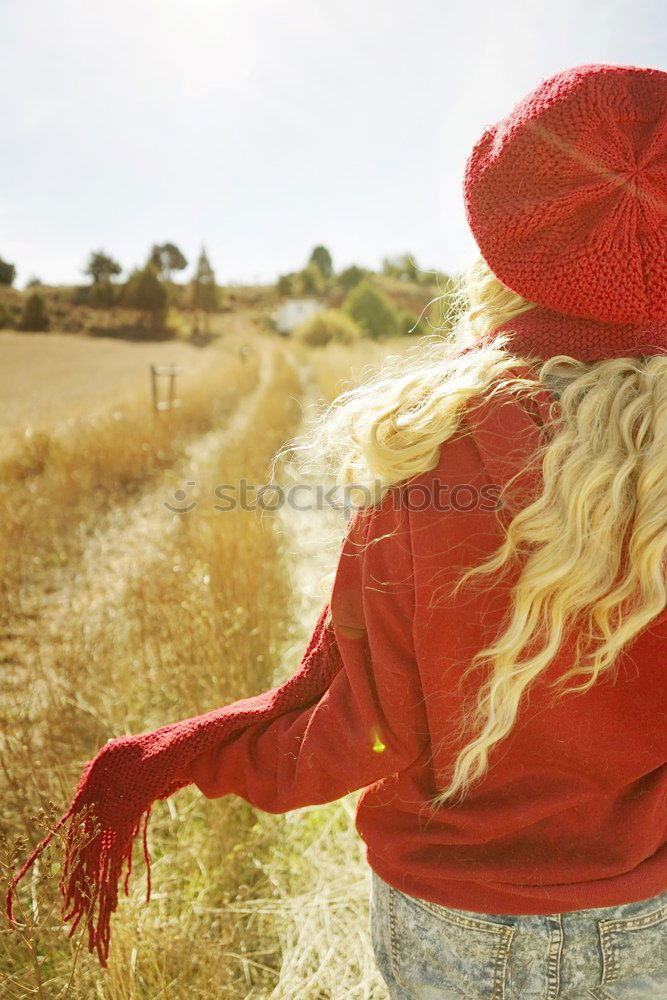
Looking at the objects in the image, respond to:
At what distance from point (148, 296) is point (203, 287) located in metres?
10.1

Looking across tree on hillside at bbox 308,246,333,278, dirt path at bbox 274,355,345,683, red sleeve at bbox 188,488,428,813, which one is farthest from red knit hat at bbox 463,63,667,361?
tree on hillside at bbox 308,246,333,278

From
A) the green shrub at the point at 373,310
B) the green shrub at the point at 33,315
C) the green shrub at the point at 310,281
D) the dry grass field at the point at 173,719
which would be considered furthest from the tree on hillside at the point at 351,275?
the dry grass field at the point at 173,719

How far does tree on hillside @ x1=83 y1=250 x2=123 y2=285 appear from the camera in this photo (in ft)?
137

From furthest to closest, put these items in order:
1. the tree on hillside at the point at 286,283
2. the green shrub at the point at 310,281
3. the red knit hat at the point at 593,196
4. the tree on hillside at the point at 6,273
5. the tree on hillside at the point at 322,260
→ the tree on hillside at the point at 286,283 < the tree on hillside at the point at 322,260 < the green shrub at the point at 310,281 < the tree on hillside at the point at 6,273 < the red knit hat at the point at 593,196

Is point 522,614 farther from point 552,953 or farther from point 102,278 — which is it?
point 102,278

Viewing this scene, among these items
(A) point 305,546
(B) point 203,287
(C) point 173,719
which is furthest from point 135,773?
(B) point 203,287

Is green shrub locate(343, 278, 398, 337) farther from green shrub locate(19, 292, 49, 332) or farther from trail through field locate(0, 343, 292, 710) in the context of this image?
trail through field locate(0, 343, 292, 710)

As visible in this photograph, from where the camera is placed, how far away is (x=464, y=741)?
82 centimetres

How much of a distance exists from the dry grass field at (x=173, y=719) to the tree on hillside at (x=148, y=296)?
127ft

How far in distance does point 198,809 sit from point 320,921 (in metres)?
0.53

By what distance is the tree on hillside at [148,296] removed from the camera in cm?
4047

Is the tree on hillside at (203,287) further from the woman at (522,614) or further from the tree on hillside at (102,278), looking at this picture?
the woman at (522,614)

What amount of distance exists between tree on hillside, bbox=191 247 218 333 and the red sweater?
162 ft

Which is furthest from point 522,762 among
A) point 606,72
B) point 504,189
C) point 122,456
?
point 122,456
